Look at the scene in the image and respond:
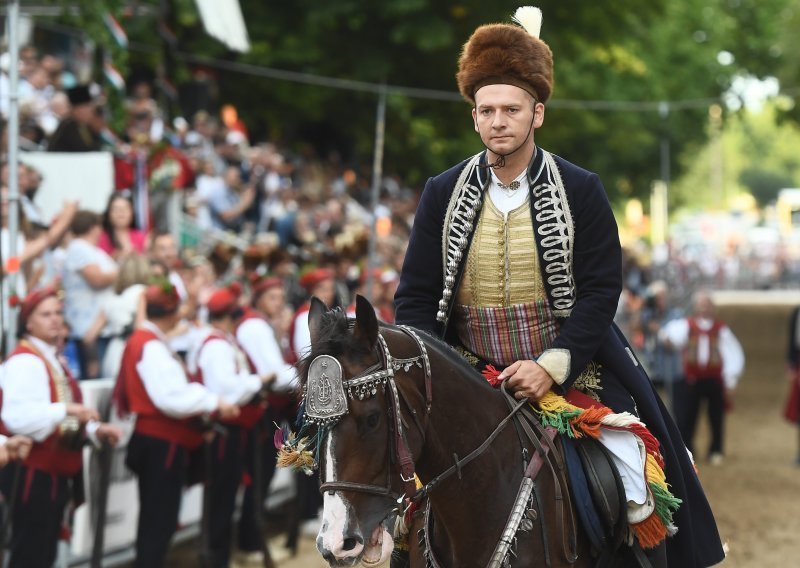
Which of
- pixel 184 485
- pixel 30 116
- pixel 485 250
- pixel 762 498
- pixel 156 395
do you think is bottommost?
pixel 762 498

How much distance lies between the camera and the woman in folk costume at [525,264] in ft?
15.9

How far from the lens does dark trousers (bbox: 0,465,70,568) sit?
24.9ft

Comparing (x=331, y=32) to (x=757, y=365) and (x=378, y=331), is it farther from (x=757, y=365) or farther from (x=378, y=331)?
(x=378, y=331)

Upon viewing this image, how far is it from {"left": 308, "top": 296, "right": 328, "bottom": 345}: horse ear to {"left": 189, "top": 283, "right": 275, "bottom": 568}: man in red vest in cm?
525

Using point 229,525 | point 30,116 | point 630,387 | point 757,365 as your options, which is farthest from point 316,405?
point 757,365

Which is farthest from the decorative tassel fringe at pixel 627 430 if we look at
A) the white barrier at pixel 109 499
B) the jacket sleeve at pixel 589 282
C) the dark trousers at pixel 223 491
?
the dark trousers at pixel 223 491

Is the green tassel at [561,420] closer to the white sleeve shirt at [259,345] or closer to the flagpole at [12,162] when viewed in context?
the flagpole at [12,162]

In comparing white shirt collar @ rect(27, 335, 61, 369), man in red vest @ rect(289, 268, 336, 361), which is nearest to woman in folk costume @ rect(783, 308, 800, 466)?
man in red vest @ rect(289, 268, 336, 361)

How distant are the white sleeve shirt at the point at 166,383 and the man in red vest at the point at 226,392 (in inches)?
34.2

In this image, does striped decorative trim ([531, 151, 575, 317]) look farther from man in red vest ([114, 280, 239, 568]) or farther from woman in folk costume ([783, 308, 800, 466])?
woman in folk costume ([783, 308, 800, 466])

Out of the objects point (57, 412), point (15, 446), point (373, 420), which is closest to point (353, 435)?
point (373, 420)

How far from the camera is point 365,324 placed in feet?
13.8

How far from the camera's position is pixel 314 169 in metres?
21.7

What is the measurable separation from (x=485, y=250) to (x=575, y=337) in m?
0.46
